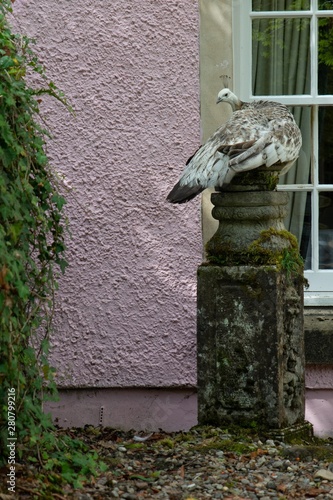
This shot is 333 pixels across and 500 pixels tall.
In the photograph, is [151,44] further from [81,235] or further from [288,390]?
[288,390]

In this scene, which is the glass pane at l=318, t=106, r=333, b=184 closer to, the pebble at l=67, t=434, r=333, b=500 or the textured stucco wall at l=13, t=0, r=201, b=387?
the textured stucco wall at l=13, t=0, r=201, b=387

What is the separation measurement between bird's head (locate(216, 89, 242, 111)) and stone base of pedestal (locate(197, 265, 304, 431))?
1.03m

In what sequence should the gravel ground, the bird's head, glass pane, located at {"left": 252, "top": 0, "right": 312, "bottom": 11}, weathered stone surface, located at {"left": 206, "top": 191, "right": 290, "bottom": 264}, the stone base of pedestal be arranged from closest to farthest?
1. the gravel ground
2. the stone base of pedestal
3. weathered stone surface, located at {"left": 206, "top": 191, "right": 290, "bottom": 264}
4. the bird's head
5. glass pane, located at {"left": 252, "top": 0, "right": 312, "bottom": 11}

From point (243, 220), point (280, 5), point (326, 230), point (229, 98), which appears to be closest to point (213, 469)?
point (243, 220)

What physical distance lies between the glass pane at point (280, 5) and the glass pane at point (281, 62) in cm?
13

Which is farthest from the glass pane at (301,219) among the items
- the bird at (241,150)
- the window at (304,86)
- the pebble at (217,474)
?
the pebble at (217,474)

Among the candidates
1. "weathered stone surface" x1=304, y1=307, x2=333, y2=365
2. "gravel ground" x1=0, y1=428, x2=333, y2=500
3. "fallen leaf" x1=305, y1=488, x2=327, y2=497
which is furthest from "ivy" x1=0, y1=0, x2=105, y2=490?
"weathered stone surface" x1=304, y1=307, x2=333, y2=365

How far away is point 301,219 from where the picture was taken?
265 inches

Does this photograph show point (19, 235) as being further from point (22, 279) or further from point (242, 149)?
point (242, 149)

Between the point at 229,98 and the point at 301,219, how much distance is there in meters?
1.11

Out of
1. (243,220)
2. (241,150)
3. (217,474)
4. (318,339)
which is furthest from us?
(318,339)

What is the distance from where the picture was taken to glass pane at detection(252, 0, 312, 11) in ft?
21.8

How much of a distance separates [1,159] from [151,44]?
7.44 ft

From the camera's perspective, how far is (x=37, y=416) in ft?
15.0
